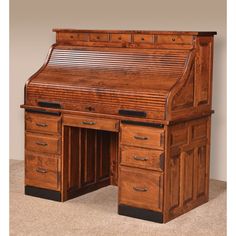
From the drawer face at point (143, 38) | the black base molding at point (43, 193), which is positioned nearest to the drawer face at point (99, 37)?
the drawer face at point (143, 38)

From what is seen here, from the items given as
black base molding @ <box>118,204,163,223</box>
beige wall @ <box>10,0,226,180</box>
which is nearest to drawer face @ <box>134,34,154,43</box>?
beige wall @ <box>10,0,226,180</box>

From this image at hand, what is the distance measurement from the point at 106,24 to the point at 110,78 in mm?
1508

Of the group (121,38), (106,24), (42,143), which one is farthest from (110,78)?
(106,24)

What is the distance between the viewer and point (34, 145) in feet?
14.5

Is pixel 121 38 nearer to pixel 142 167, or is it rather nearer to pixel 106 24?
pixel 142 167

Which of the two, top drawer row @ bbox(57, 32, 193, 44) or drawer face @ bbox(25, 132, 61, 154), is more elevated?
top drawer row @ bbox(57, 32, 193, 44)

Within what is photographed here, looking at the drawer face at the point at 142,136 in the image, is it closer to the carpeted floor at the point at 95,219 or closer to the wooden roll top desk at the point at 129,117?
the wooden roll top desk at the point at 129,117

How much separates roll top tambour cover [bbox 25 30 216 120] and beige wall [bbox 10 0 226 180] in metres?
1.05

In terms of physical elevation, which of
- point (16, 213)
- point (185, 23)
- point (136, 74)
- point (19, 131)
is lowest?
point (16, 213)

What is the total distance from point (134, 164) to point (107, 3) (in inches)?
87.4

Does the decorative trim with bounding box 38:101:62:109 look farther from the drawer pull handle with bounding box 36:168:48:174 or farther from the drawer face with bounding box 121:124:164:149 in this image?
the drawer face with bounding box 121:124:164:149

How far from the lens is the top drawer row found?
3957 millimetres

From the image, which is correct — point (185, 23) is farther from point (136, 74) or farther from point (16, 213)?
point (16, 213)
